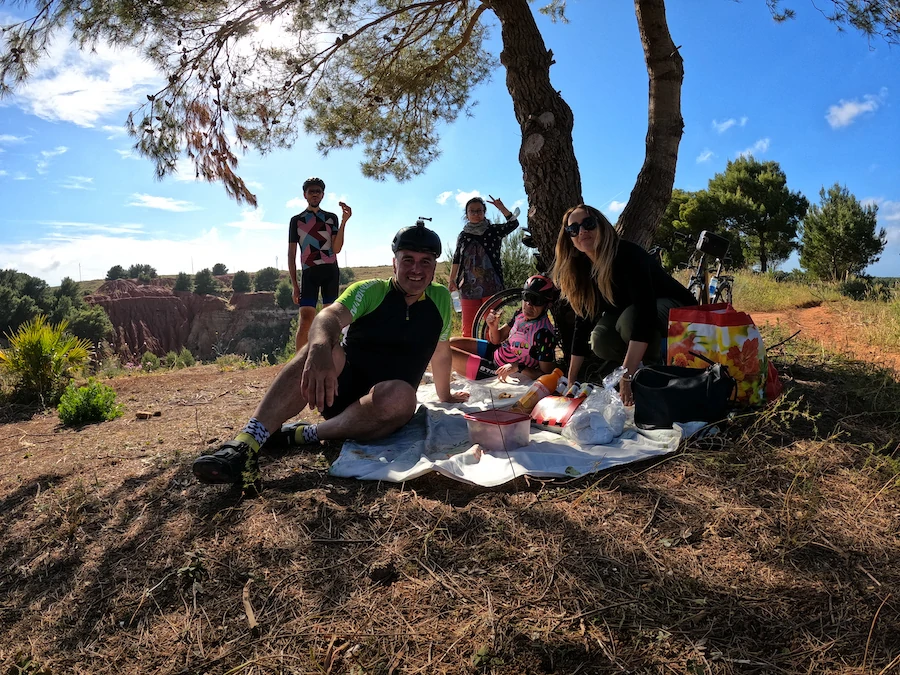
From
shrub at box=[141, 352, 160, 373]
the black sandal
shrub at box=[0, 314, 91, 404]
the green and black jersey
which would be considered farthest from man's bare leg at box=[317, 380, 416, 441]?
shrub at box=[141, 352, 160, 373]

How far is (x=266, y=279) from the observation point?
226 ft

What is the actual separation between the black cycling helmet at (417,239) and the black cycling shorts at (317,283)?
94.1 inches

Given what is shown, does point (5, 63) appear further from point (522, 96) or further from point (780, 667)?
point (780, 667)

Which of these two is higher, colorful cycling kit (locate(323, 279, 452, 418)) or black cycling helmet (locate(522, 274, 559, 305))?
black cycling helmet (locate(522, 274, 559, 305))

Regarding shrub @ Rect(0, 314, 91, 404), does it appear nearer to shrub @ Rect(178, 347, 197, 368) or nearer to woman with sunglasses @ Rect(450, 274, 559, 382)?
woman with sunglasses @ Rect(450, 274, 559, 382)

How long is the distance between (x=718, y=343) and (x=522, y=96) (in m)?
2.80

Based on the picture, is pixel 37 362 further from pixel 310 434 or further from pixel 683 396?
pixel 683 396

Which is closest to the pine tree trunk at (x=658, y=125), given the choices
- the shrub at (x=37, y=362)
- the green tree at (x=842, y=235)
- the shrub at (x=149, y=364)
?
A: the shrub at (x=37, y=362)

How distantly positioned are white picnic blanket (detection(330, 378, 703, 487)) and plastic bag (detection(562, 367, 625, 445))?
4 centimetres

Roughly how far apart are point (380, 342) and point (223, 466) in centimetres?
95

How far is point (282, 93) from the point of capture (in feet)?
15.7

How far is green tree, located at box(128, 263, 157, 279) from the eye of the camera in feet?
247

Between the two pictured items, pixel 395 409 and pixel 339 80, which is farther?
pixel 339 80

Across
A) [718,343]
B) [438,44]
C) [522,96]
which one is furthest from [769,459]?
[438,44]
